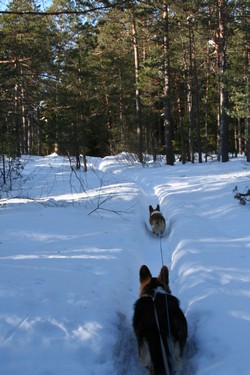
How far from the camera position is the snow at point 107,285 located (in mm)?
3521

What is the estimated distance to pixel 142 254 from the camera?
24.0 feet

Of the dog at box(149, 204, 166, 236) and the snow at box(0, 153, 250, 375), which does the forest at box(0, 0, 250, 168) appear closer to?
the snow at box(0, 153, 250, 375)

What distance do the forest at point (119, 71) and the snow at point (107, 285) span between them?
6.95 feet

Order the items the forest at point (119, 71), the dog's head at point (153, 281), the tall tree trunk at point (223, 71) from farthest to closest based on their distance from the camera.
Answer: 1. the tall tree trunk at point (223, 71)
2. the forest at point (119, 71)
3. the dog's head at point (153, 281)

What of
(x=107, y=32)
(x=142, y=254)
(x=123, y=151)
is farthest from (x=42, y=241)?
(x=107, y=32)

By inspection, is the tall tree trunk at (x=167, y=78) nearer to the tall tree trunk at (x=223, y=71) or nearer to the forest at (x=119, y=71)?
the forest at (x=119, y=71)

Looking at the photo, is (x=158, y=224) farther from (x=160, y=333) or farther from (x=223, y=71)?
(x=223, y=71)

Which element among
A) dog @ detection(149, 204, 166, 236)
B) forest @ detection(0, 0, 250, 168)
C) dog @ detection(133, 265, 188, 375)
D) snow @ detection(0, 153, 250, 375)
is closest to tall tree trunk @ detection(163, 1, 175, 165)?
forest @ detection(0, 0, 250, 168)

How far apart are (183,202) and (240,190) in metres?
2.09

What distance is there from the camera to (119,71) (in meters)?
34.8

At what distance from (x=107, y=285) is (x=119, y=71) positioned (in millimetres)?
32513

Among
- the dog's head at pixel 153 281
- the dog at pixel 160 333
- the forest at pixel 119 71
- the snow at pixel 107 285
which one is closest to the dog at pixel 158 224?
the snow at pixel 107 285

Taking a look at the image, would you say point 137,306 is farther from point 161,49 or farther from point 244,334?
point 161,49

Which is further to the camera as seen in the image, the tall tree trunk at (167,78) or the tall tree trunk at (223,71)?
the tall tree trunk at (167,78)
